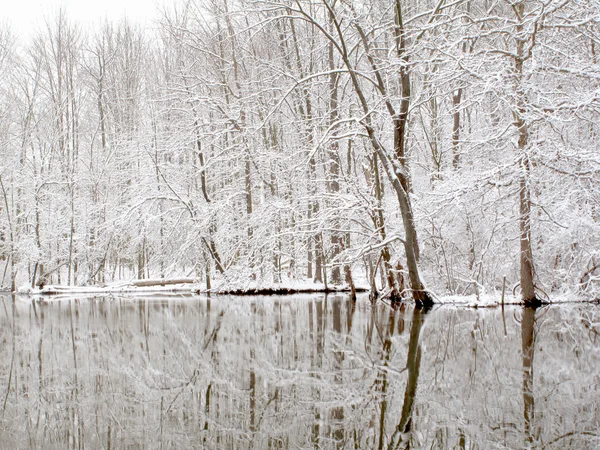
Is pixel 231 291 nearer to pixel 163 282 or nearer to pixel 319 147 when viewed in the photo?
pixel 163 282

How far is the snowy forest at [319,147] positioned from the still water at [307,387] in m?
4.08

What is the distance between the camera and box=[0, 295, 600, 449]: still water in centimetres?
362

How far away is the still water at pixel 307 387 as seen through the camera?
362cm

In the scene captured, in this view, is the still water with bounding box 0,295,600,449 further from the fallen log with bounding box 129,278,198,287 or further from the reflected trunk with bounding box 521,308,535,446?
the fallen log with bounding box 129,278,198,287

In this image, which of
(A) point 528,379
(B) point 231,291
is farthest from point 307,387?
(B) point 231,291

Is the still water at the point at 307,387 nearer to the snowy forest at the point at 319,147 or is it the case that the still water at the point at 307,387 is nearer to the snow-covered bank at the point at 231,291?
the snow-covered bank at the point at 231,291

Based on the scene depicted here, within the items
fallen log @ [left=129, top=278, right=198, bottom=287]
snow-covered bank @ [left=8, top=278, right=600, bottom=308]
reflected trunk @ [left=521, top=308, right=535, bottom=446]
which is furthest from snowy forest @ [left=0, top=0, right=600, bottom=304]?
reflected trunk @ [left=521, top=308, right=535, bottom=446]

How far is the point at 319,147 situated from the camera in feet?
46.4

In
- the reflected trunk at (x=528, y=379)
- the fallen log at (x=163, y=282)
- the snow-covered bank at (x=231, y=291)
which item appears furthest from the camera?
the fallen log at (x=163, y=282)

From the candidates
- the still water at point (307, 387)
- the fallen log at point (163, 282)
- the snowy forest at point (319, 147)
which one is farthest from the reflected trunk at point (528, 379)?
the fallen log at point (163, 282)

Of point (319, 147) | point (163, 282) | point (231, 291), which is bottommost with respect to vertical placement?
point (231, 291)

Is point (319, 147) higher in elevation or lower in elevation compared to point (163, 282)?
higher

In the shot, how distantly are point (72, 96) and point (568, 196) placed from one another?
2440 cm

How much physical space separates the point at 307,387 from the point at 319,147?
32.0 feet
